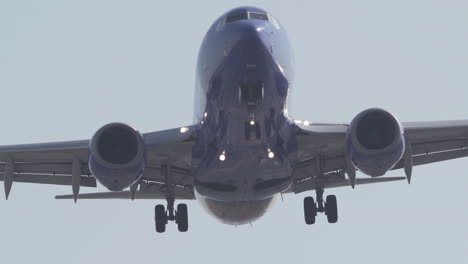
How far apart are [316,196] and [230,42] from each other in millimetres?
8448

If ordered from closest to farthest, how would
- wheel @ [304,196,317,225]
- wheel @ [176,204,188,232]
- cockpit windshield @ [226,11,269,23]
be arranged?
cockpit windshield @ [226,11,269,23] → wheel @ [304,196,317,225] → wheel @ [176,204,188,232]

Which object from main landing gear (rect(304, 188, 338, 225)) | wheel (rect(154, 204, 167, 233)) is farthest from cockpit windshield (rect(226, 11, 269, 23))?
wheel (rect(154, 204, 167, 233))

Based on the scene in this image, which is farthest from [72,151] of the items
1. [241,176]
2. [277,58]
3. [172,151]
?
[277,58]

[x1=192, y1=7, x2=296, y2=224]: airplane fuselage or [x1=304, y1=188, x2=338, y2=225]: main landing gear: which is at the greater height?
[x1=192, y1=7, x2=296, y2=224]: airplane fuselage

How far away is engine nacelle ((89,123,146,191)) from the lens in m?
27.1

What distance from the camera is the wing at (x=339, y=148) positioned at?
2931cm

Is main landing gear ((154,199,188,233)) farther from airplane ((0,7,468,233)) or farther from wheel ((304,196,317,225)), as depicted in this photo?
wheel ((304,196,317,225))

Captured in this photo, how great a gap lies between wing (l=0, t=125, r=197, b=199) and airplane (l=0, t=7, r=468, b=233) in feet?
0.11

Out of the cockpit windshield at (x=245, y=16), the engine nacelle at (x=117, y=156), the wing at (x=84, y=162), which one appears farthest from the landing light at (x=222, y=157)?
the cockpit windshield at (x=245, y=16)

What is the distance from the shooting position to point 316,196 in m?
33.5

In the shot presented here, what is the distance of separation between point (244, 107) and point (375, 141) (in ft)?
11.9

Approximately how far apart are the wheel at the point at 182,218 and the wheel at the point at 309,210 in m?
4.14

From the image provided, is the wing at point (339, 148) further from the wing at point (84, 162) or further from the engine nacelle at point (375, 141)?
the wing at point (84, 162)

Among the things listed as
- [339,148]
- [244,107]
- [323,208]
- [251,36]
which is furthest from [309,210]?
[251,36]
